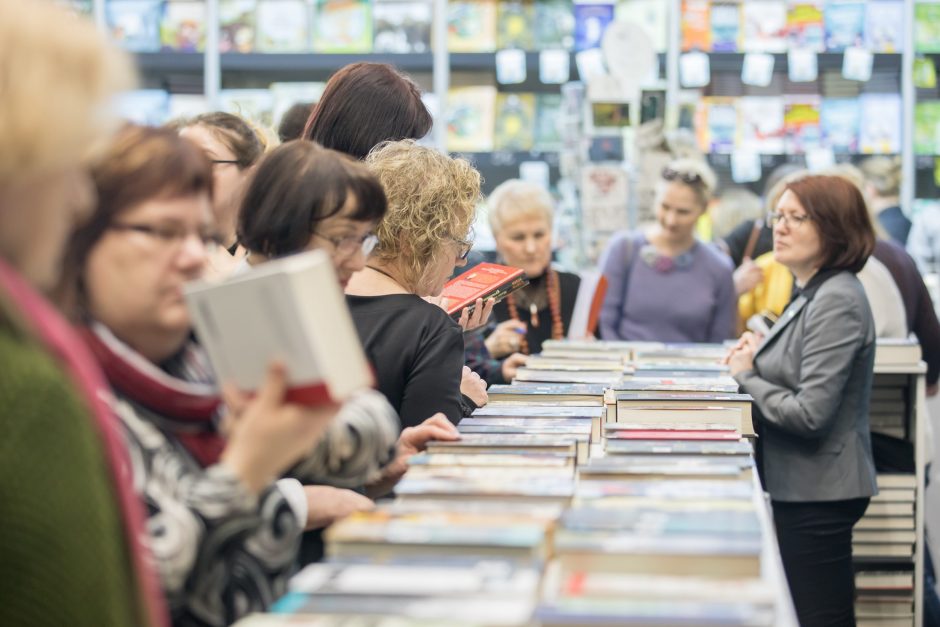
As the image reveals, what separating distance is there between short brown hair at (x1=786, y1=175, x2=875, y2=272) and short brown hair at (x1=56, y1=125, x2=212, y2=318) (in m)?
2.47

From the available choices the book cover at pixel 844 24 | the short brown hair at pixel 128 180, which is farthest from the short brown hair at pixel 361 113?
the book cover at pixel 844 24

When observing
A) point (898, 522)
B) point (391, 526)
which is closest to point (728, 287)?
point (898, 522)

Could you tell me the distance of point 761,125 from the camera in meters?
6.56

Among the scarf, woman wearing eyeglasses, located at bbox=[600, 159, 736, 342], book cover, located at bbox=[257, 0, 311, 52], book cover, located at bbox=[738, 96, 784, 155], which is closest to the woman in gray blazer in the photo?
woman wearing eyeglasses, located at bbox=[600, 159, 736, 342]

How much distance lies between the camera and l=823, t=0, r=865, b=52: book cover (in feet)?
21.0

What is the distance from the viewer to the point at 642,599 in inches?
52.8

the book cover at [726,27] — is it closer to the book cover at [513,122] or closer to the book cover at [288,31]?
the book cover at [513,122]

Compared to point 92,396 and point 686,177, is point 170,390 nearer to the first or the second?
point 92,396

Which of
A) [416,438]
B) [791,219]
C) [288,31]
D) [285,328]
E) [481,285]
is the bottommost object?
[416,438]

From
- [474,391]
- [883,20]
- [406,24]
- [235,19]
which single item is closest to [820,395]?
[474,391]

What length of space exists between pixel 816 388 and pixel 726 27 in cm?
357

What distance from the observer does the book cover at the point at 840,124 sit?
21.4 feet

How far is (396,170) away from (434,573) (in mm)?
1286

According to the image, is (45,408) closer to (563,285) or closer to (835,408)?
(835,408)
